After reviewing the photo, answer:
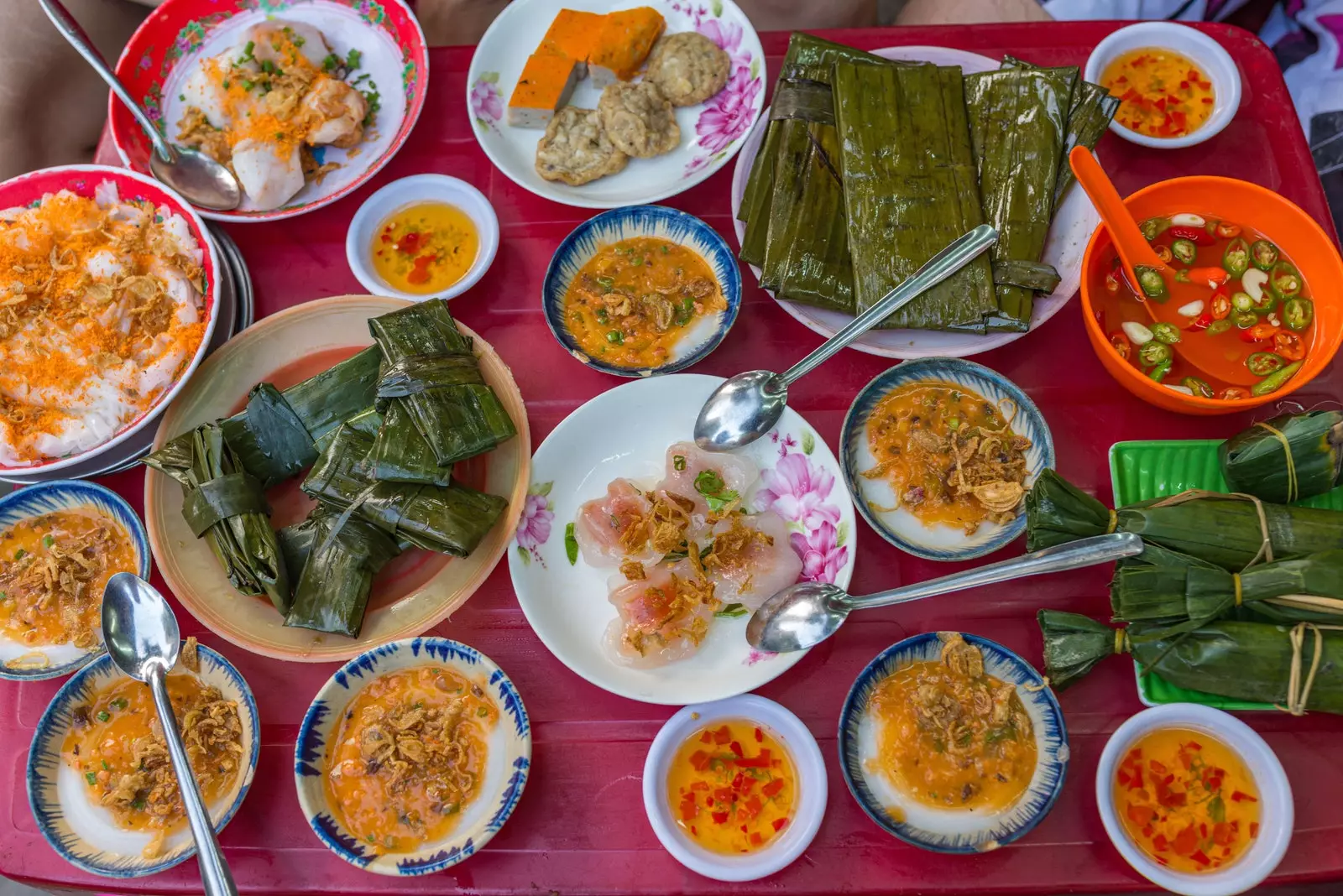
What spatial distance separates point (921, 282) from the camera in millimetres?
2166

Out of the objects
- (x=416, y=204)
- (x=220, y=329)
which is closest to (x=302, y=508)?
(x=220, y=329)

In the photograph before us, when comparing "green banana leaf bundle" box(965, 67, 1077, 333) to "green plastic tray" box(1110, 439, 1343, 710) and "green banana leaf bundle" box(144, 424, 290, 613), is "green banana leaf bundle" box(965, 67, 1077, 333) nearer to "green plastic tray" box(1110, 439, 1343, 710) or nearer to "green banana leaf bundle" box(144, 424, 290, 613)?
"green plastic tray" box(1110, 439, 1343, 710)

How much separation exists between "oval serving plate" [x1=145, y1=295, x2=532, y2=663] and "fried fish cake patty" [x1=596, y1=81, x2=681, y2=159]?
83 cm

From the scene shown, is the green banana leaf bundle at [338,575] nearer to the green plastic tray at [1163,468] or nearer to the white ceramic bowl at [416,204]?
the white ceramic bowl at [416,204]

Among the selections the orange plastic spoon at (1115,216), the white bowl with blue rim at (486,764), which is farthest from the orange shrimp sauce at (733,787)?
the orange plastic spoon at (1115,216)

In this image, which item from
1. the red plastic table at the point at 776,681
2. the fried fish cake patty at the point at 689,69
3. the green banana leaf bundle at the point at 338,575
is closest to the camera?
the red plastic table at the point at 776,681

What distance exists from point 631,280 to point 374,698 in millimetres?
1355

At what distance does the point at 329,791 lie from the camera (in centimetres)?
200

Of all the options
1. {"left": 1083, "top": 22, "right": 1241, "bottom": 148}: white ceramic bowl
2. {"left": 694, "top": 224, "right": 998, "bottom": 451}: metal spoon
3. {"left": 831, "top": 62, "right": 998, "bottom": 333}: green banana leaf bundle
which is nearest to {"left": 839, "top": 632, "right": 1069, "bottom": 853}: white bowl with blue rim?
{"left": 694, "top": 224, "right": 998, "bottom": 451}: metal spoon

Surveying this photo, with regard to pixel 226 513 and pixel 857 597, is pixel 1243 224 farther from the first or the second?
pixel 226 513

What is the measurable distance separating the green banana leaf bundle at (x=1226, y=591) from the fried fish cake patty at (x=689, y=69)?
73.7 inches

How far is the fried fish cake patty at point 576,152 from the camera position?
8.54 feet

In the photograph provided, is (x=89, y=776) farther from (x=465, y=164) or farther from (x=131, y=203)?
(x=465, y=164)

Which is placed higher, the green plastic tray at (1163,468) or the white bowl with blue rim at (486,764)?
the white bowl with blue rim at (486,764)
